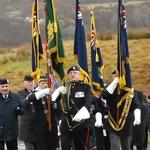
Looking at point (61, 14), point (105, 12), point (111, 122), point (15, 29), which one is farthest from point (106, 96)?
point (61, 14)

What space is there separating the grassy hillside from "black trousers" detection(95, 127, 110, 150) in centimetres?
1721

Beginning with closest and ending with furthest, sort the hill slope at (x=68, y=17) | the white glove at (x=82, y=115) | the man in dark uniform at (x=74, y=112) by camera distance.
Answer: the white glove at (x=82, y=115) → the man in dark uniform at (x=74, y=112) → the hill slope at (x=68, y=17)

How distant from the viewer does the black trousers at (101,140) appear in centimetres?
1462

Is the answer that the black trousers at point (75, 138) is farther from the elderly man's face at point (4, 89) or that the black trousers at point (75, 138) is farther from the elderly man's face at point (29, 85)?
the elderly man's face at point (29, 85)

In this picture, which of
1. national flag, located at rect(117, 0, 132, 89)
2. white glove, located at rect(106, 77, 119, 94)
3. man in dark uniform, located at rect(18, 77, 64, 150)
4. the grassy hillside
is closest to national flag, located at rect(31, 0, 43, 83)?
man in dark uniform, located at rect(18, 77, 64, 150)

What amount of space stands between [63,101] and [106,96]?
1.08m

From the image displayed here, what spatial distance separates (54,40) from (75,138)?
5.93 ft

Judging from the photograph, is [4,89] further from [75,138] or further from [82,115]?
[82,115]

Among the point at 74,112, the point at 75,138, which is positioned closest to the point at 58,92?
the point at 74,112

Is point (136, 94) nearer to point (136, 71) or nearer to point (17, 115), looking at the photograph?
point (17, 115)

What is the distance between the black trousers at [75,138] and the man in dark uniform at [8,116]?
1.04 metres

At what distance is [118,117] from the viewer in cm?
1349

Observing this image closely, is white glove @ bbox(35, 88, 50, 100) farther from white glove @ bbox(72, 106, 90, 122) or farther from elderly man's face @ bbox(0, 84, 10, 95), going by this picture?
elderly man's face @ bbox(0, 84, 10, 95)

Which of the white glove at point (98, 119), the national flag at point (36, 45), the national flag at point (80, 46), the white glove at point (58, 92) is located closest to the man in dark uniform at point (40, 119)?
the white glove at point (58, 92)
